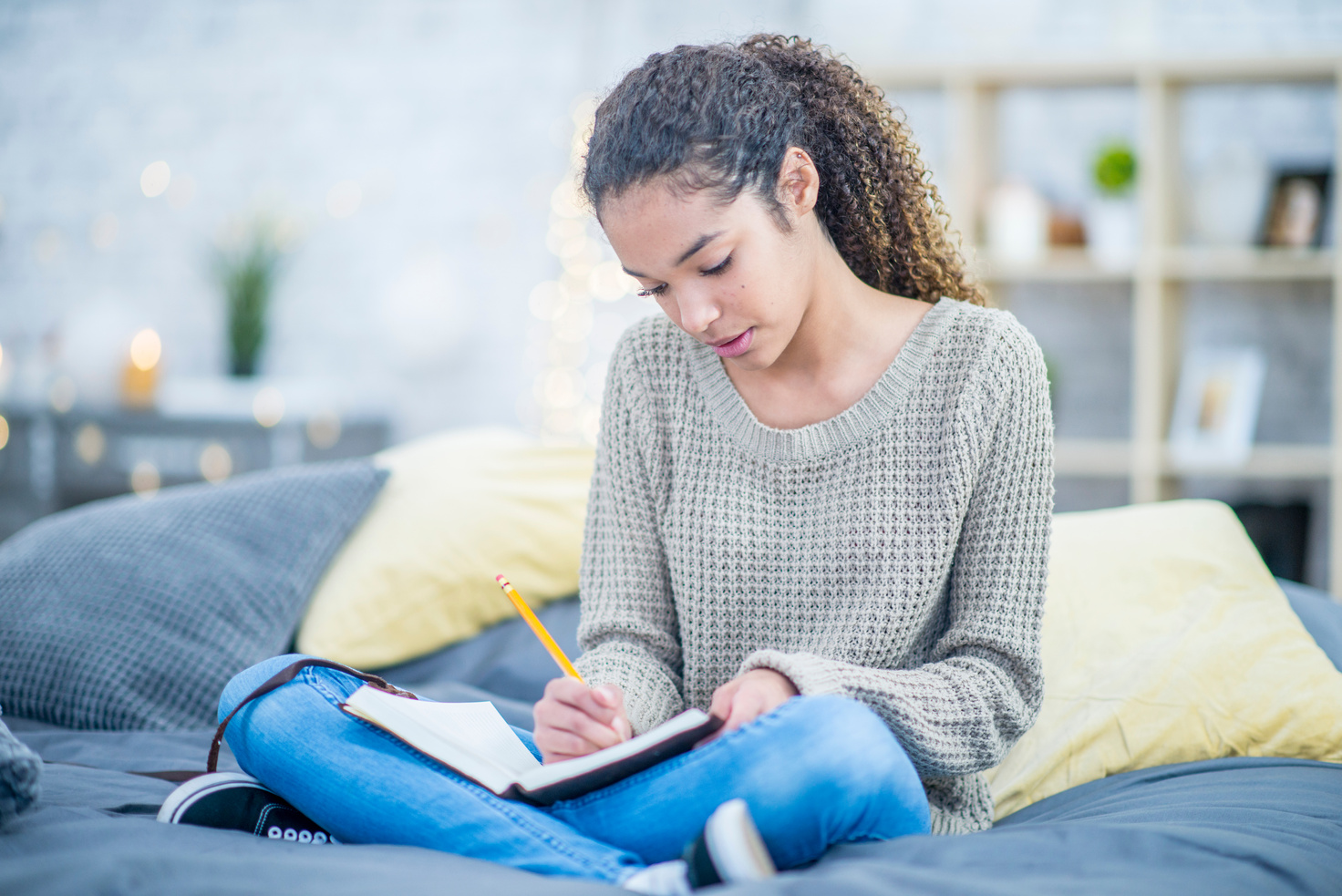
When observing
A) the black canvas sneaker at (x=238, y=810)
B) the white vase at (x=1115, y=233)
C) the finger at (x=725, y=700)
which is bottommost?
the black canvas sneaker at (x=238, y=810)

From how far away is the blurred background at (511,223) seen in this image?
8.93 feet

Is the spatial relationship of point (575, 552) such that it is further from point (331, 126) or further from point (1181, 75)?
point (331, 126)

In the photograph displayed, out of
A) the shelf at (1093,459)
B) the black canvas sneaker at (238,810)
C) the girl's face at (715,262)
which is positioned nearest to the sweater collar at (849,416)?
the girl's face at (715,262)

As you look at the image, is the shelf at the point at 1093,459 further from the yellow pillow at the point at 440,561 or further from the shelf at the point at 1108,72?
the yellow pillow at the point at 440,561

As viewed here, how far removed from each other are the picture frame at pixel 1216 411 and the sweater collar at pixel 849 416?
1.90m

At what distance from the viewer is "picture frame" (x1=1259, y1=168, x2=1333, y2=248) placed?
264 cm

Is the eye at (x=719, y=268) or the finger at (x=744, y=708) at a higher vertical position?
the eye at (x=719, y=268)

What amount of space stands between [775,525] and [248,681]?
19.6 inches

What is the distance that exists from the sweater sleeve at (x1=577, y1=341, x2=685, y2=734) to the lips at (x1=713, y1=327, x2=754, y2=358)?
0.58 feet

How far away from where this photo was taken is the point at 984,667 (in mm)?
950

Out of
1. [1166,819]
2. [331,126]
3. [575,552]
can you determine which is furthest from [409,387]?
[1166,819]

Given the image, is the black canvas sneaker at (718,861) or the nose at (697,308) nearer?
the black canvas sneaker at (718,861)

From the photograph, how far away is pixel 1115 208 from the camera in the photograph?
8.98 feet

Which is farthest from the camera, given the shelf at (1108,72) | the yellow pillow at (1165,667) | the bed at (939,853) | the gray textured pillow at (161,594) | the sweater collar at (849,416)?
the shelf at (1108,72)
